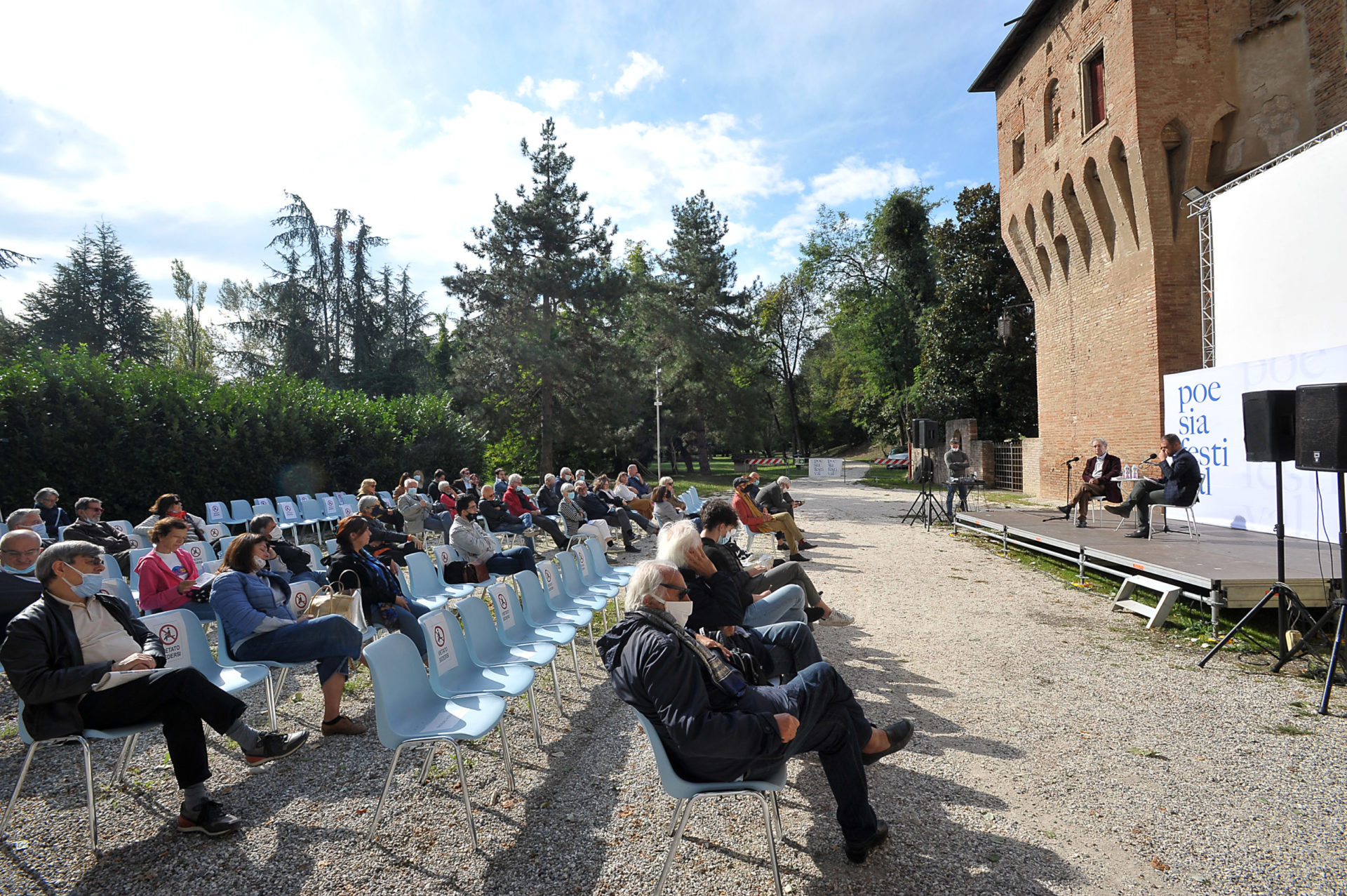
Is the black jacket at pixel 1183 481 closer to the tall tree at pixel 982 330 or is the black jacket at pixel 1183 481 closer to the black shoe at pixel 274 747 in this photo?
the black shoe at pixel 274 747

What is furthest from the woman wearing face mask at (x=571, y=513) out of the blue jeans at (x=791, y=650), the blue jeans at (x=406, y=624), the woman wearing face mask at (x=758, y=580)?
the blue jeans at (x=791, y=650)

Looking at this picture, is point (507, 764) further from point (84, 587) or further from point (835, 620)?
point (835, 620)

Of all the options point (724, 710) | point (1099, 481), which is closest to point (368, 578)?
point (724, 710)

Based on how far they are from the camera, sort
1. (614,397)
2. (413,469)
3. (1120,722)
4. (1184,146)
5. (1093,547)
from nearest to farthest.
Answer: (1120,722) → (1093,547) → (1184,146) → (413,469) → (614,397)

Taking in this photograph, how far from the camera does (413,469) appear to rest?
19.3 meters

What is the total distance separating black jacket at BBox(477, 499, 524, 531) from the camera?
1052cm

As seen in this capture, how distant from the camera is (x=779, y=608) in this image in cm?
489

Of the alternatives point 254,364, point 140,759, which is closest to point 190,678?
point 140,759

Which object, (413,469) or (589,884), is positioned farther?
(413,469)

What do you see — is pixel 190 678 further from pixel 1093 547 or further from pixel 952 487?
pixel 952 487

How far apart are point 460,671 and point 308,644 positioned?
0.94 meters

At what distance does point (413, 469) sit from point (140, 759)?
16105 millimetres

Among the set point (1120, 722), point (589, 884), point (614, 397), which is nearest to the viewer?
point (589, 884)

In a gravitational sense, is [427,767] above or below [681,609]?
below
